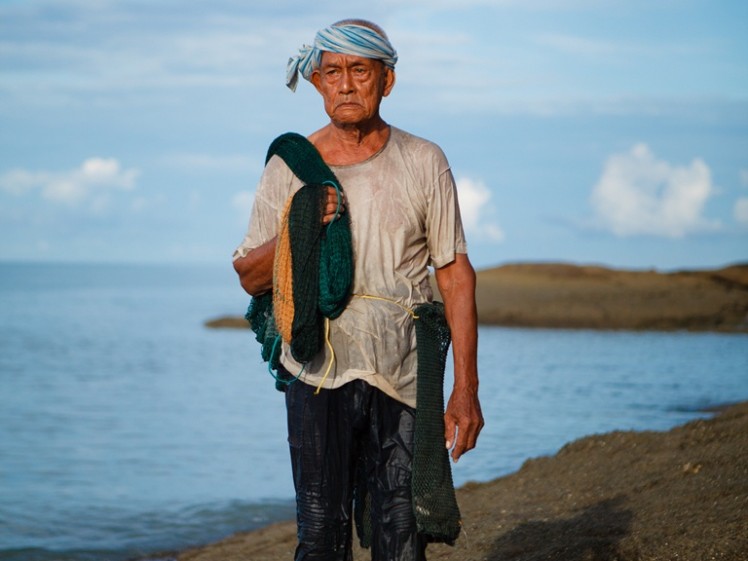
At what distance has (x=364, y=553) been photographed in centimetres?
694

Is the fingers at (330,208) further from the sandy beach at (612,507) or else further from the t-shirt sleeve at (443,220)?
the sandy beach at (612,507)

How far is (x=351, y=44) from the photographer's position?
3.80 meters

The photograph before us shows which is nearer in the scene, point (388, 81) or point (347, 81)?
point (347, 81)

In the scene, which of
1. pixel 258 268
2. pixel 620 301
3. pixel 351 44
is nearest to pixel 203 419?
pixel 258 268

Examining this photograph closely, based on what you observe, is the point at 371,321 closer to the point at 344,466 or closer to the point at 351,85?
the point at 344,466

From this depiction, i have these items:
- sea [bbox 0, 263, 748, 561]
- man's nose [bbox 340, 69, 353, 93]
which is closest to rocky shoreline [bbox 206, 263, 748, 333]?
sea [bbox 0, 263, 748, 561]

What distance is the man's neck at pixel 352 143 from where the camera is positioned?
3939mm

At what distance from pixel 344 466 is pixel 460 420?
16.4 inches

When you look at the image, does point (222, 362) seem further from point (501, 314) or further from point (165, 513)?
point (165, 513)

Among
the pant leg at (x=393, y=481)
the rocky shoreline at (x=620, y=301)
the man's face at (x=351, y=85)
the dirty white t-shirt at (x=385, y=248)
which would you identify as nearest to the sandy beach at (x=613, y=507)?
the pant leg at (x=393, y=481)

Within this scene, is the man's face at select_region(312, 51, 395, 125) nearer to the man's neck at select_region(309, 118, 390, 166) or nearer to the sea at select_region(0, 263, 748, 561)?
the man's neck at select_region(309, 118, 390, 166)

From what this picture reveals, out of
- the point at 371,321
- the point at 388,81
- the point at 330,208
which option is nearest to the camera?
the point at 330,208

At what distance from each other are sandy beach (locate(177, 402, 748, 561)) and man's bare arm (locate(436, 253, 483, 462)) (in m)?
1.94

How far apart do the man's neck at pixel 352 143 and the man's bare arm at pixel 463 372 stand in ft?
1.73
